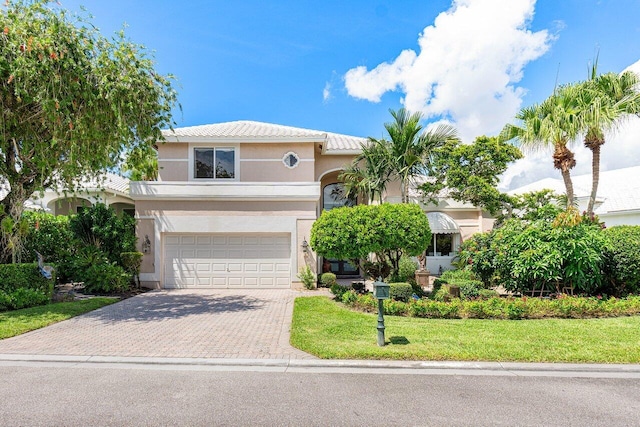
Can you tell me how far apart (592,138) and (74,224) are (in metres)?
19.2

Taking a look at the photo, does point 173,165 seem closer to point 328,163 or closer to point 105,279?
point 105,279

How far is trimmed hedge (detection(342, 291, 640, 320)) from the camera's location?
9.34 meters

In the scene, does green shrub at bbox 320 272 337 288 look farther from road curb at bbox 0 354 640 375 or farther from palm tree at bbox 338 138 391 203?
road curb at bbox 0 354 640 375

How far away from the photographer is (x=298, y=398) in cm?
485

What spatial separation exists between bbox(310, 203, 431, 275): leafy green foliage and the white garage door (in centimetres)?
378

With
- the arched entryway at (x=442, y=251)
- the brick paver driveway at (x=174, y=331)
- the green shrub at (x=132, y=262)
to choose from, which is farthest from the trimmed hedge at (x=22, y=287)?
the arched entryway at (x=442, y=251)

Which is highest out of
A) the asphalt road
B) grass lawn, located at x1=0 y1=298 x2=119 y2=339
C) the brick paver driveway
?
grass lawn, located at x1=0 y1=298 x2=119 y2=339

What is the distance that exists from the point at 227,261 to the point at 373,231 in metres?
6.91

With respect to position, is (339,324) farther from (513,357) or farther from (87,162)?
(87,162)

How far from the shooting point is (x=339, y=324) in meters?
8.71

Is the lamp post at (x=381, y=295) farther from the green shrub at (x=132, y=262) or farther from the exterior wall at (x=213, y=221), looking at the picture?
the green shrub at (x=132, y=262)

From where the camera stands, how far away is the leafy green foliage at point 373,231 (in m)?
11.2

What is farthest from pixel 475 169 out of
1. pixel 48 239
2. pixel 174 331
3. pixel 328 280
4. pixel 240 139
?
pixel 48 239

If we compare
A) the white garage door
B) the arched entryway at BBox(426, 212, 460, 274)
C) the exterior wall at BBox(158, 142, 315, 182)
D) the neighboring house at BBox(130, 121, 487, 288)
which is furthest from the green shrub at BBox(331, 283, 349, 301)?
the arched entryway at BBox(426, 212, 460, 274)
